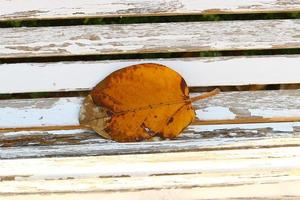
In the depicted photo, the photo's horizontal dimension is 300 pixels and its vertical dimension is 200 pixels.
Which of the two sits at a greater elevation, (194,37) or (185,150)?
(194,37)

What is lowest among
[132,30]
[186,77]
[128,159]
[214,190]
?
[214,190]

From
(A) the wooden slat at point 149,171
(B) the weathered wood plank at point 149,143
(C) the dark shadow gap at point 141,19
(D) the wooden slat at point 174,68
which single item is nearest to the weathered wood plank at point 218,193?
(A) the wooden slat at point 149,171

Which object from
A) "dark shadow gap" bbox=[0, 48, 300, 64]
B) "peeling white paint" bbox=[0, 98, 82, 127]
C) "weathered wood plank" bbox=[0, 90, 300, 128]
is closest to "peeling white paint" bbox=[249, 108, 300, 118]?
"weathered wood plank" bbox=[0, 90, 300, 128]

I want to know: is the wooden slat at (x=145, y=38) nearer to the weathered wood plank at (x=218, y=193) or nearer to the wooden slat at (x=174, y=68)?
the wooden slat at (x=174, y=68)

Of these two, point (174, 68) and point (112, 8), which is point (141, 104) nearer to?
point (174, 68)

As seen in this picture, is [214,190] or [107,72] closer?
[107,72]

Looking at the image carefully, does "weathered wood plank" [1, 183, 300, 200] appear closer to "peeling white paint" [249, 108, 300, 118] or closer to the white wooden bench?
the white wooden bench

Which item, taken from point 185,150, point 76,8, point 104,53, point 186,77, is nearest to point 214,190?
point 185,150

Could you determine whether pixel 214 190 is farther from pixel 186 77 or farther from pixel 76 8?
pixel 76 8
